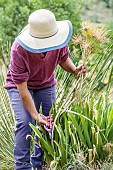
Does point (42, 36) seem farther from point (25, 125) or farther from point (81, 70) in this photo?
point (25, 125)

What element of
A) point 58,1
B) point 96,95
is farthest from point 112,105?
point 58,1

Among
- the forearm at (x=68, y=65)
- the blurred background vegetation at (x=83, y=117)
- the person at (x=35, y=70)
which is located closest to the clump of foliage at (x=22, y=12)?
the blurred background vegetation at (x=83, y=117)

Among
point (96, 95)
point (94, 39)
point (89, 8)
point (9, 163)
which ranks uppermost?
point (94, 39)

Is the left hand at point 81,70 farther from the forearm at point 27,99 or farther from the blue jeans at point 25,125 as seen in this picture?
the forearm at point 27,99

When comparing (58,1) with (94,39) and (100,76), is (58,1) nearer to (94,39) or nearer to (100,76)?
(100,76)

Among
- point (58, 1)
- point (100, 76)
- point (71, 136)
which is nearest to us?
point (71, 136)

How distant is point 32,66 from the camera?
106 inches

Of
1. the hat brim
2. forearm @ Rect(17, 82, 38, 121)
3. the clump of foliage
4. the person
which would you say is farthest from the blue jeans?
the clump of foliage

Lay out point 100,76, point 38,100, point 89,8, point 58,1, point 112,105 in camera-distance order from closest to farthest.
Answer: point 112,105 → point 38,100 → point 100,76 → point 58,1 → point 89,8

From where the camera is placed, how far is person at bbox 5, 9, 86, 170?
8.46 feet

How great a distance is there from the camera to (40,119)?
2682mm

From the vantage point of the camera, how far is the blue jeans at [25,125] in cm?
280

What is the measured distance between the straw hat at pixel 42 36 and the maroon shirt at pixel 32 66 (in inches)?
2.5

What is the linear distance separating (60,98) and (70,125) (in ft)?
2.54
